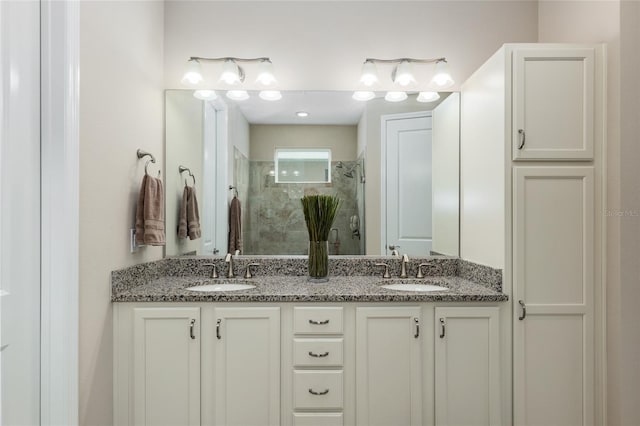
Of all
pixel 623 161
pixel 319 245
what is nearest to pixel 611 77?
pixel 623 161

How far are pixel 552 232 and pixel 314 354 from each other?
1.24 m

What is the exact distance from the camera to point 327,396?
1844 mm

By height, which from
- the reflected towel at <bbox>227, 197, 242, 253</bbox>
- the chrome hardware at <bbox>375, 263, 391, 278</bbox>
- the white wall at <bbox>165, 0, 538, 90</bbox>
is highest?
the white wall at <bbox>165, 0, 538, 90</bbox>

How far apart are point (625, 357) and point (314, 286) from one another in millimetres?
1441

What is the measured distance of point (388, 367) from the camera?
A: 6.07ft

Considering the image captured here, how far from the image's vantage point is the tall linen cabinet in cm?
183

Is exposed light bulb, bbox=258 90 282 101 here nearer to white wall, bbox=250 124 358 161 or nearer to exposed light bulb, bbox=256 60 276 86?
exposed light bulb, bbox=256 60 276 86

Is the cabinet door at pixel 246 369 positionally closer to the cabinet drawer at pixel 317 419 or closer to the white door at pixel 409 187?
the cabinet drawer at pixel 317 419

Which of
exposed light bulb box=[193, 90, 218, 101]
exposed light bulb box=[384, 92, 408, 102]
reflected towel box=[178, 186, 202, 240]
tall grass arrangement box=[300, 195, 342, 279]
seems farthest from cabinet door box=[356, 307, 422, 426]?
exposed light bulb box=[193, 90, 218, 101]

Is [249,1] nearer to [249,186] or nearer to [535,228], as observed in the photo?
[249,186]

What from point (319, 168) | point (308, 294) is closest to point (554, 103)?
point (319, 168)

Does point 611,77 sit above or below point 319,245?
above

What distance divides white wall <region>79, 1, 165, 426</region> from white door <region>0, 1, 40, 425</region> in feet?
0.50

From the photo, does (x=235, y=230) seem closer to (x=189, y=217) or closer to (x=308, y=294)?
(x=189, y=217)
